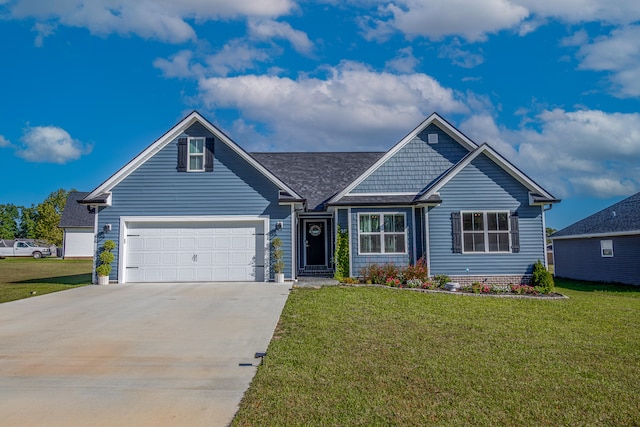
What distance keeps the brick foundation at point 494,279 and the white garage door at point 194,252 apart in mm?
7052

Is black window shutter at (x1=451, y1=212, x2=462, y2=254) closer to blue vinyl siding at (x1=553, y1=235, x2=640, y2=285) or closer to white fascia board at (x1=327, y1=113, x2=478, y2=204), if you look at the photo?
white fascia board at (x1=327, y1=113, x2=478, y2=204)

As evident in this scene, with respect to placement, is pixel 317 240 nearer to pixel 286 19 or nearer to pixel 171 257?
pixel 171 257

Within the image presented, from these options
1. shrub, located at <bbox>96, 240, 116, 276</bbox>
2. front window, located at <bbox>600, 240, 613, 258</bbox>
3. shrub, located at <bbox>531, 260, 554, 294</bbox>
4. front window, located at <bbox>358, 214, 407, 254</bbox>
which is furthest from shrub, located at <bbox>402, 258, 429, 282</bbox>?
front window, located at <bbox>600, 240, 613, 258</bbox>

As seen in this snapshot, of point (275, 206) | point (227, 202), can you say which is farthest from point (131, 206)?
point (275, 206)

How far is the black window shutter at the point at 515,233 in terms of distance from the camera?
47.6ft

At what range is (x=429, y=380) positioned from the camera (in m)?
4.77

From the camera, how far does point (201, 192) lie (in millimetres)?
14828

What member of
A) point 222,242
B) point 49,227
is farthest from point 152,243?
point 49,227

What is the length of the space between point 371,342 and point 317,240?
11835 millimetres

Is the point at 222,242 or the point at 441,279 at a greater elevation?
the point at 222,242

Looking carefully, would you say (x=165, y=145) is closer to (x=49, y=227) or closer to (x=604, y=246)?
(x=604, y=246)

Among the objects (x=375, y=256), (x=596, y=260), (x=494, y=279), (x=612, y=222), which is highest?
(x=612, y=222)

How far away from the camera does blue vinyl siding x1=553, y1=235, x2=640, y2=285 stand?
58.2 ft

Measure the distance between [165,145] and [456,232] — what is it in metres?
10.9
